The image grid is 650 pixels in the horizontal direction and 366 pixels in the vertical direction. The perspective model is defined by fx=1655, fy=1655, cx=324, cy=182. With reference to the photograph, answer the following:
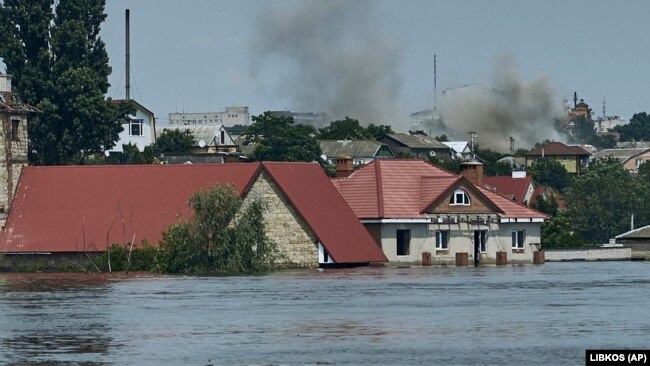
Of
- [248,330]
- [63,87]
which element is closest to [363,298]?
[248,330]

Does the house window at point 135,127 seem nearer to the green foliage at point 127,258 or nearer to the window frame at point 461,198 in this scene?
the window frame at point 461,198

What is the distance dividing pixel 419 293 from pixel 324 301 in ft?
20.0

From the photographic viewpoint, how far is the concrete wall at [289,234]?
85.6m

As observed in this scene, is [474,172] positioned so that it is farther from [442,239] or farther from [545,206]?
[545,206]

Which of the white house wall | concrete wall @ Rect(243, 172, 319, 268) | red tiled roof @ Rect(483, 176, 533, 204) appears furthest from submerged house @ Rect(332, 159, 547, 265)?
the white house wall

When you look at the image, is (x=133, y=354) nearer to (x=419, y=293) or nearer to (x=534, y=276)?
(x=419, y=293)

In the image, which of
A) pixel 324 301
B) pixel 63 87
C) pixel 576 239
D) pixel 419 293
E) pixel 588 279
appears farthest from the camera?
pixel 576 239

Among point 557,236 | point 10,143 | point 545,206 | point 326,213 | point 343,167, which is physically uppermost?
point 10,143

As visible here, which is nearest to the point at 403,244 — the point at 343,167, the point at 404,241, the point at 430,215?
the point at 404,241

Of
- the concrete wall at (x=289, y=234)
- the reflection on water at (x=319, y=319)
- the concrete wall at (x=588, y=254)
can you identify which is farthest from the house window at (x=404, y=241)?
the concrete wall at (x=588, y=254)

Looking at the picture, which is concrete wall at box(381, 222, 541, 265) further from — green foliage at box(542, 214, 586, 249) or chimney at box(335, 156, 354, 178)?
green foliage at box(542, 214, 586, 249)

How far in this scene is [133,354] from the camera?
41594mm

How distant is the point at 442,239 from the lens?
3775 inches

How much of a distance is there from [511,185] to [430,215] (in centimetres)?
6016
